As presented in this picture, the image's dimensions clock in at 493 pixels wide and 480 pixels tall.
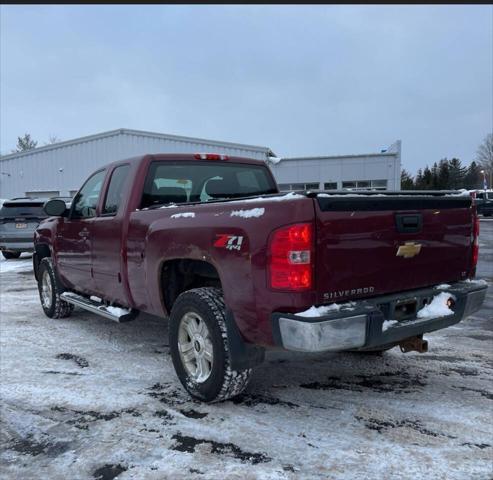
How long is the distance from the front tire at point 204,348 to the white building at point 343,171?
74.7 feet

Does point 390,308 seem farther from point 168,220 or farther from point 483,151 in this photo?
point 483,151

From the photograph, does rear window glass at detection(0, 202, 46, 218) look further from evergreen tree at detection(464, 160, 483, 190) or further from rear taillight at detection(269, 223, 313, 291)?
evergreen tree at detection(464, 160, 483, 190)

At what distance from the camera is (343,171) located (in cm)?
2645

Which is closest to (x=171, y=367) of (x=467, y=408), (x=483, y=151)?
(x=467, y=408)

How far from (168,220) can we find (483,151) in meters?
92.1

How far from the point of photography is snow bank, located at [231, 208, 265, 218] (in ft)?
9.66

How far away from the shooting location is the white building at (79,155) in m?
26.0

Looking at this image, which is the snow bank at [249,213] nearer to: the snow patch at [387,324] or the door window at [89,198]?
the snow patch at [387,324]

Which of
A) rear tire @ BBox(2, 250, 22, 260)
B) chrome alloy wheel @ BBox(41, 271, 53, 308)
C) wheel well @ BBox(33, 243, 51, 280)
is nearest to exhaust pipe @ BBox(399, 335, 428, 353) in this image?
chrome alloy wheel @ BBox(41, 271, 53, 308)

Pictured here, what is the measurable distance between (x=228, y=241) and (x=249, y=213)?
259mm

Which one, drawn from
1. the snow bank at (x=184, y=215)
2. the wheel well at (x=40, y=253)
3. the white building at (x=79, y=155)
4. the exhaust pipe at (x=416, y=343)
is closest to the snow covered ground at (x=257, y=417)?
the exhaust pipe at (x=416, y=343)

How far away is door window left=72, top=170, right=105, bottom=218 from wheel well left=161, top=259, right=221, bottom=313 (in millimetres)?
1571

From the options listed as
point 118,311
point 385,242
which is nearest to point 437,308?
point 385,242

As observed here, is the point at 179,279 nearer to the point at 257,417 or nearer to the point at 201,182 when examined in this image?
the point at 201,182
